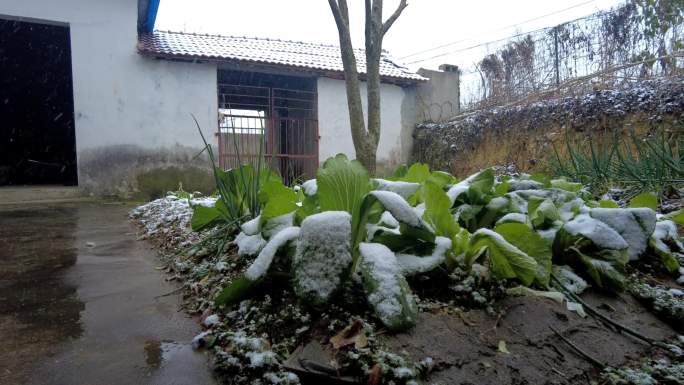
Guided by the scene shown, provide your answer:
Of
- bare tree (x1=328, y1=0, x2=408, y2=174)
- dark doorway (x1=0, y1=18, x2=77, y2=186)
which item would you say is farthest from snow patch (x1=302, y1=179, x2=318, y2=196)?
dark doorway (x1=0, y1=18, x2=77, y2=186)

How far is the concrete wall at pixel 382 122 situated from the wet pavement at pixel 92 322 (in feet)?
21.2

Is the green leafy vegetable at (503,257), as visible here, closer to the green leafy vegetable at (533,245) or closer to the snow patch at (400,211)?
the green leafy vegetable at (533,245)

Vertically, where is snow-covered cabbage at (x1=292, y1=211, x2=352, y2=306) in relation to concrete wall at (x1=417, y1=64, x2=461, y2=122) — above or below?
below

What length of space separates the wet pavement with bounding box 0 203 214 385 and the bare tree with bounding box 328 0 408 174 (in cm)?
366

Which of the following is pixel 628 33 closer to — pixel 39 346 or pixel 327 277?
pixel 327 277

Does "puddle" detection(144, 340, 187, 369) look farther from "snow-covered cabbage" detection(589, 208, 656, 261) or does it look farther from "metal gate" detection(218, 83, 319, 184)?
"metal gate" detection(218, 83, 319, 184)

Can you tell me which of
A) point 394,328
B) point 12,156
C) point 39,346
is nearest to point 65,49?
point 12,156

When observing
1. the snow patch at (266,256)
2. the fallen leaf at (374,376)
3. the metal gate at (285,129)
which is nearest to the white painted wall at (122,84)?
the metal gate at (285,129)

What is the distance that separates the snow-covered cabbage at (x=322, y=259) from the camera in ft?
2.72

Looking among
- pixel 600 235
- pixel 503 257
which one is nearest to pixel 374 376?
pixel 503 257

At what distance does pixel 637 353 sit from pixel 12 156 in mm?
11952

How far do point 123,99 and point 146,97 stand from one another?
35 centimetres

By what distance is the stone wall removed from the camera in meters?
4.78

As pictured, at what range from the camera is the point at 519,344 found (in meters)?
0.85
